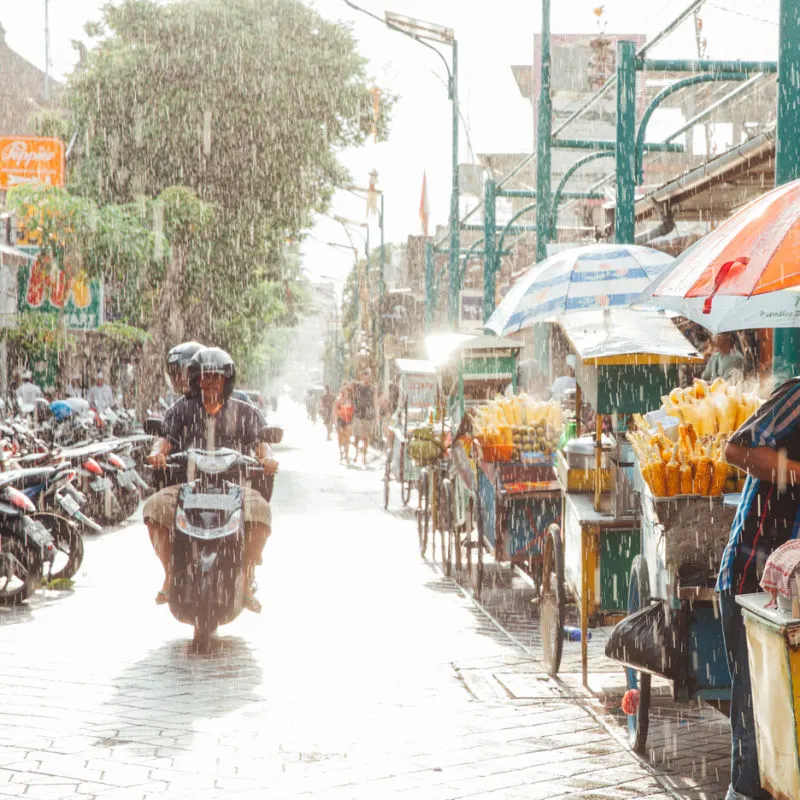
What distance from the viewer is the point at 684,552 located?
503 cm

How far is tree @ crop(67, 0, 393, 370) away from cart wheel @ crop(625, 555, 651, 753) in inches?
945

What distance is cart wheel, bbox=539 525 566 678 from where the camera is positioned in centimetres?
684

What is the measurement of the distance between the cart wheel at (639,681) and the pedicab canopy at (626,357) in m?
1.38

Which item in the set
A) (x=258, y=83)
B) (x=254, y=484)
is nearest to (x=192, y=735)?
(x=254, y=484)

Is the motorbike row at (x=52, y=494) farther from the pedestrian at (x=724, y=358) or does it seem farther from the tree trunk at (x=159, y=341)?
the tree trunk at (x=159, y=341)

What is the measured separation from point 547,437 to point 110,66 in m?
23.8

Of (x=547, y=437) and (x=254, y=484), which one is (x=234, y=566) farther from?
(x=547, y=437)

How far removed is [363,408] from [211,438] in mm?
18575

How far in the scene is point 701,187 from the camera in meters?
13.4

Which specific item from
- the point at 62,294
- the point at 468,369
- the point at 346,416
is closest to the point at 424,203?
the point at 346,416

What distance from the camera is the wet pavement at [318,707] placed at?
5016 millimetres

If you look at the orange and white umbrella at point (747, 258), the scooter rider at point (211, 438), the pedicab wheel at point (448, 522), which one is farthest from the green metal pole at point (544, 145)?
the orange and white umbrella at point (747, 258)

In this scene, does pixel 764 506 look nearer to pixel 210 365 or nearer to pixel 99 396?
pixel 210 365

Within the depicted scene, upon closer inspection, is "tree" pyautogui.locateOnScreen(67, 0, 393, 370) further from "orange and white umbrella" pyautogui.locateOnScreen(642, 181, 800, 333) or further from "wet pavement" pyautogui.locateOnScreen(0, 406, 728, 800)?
"orange and white umbrella" pyautogui.locateOnScreen(642, 181, 800, 333)
